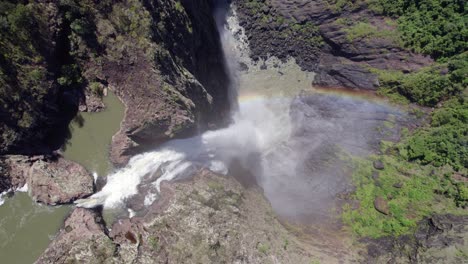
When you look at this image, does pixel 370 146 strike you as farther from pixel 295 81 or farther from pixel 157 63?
pixel 157 63

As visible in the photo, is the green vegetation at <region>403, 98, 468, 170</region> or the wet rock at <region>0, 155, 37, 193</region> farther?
the green vegetation at <region>403, 98, 468, 170</region>

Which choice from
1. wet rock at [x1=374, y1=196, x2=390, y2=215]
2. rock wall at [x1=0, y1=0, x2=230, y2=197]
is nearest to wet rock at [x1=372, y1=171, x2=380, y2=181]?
wet rock at [x1=374, y1=196, x2=390, y2=215]

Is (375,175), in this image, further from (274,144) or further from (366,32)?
(366,32)

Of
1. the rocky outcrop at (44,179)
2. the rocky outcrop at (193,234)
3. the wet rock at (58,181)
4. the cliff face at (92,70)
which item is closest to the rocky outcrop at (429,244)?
the rocky outcrop at (193,234)

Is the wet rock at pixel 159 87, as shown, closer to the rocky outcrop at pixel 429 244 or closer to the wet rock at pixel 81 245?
the wet rock at pixel 81 245

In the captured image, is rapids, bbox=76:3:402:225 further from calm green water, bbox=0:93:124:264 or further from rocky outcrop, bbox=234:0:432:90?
calm green water, bbox=0:93:124:264

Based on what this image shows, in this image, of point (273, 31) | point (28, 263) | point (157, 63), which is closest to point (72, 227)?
point (28, 263)

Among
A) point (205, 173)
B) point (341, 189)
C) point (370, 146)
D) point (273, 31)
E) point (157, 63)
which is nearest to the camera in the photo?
point (157, 63)
